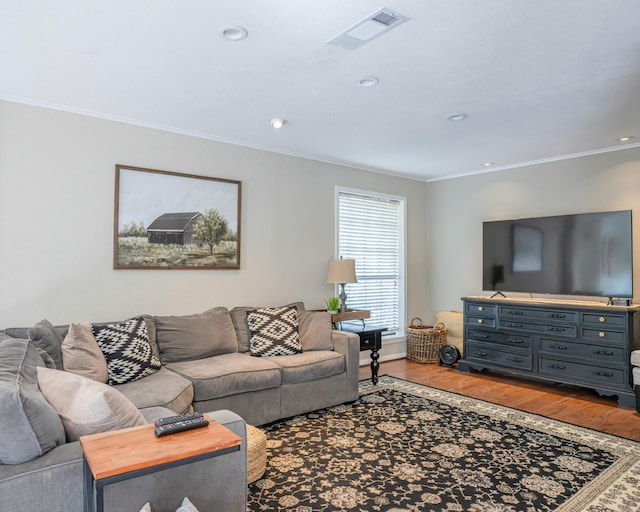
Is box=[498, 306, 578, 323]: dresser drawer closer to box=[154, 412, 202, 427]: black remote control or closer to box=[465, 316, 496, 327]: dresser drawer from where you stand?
box=[465, 316, 496, 327]: dresser drawer

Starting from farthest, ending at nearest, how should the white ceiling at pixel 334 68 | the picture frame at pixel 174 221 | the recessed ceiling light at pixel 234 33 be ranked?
the picture frame at pixel 174 221, the recessed ceiling light at pixel 234 33, the white ceiling at pixel 334 68

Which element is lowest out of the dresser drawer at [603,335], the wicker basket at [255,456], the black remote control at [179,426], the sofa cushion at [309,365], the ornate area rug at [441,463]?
the ornate area rug at [441,463]

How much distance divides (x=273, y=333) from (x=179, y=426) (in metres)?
2.43

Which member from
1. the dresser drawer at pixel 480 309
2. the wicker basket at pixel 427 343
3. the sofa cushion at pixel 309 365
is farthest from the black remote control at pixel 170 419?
the wicker basket at pixel 427 343

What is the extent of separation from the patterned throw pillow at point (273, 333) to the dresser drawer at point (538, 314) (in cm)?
239

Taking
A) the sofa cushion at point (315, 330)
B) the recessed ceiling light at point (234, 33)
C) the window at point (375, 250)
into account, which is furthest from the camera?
the window at point (375, 250)

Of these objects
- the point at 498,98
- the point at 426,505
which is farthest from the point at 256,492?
the point at 498,98

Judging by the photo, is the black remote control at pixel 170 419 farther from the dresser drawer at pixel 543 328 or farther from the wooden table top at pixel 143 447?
the dresser drawer at pixel 543 328

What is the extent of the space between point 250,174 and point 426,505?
3.37 m

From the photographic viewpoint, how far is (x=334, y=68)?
9.45 ft

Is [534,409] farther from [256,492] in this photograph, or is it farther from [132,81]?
[132,81]

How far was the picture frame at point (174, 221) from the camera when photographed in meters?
3.88

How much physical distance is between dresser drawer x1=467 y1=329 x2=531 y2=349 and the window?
114 centimetres

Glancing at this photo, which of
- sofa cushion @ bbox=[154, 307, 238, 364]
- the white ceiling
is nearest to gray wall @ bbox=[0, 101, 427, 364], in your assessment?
the white ceiling
